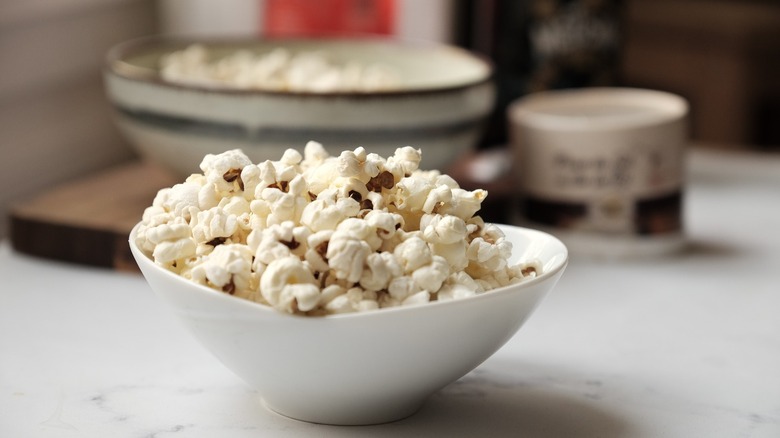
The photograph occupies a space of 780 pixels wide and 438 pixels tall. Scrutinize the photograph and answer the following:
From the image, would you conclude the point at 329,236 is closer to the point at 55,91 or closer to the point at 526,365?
the point at 526,365

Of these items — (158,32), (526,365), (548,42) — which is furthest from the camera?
(158,32)

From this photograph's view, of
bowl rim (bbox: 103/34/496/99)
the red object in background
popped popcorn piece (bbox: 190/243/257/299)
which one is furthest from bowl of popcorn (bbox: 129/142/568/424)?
the red object in background

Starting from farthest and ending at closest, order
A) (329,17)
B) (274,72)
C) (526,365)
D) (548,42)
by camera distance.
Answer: (329,17)
(548,42)
(274,72)
(526,365)

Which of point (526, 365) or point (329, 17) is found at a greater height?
point (329, 17)

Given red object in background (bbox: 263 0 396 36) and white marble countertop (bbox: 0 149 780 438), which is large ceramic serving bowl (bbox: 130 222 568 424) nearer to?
white marble countertop (bbox: 0 149 780 438)

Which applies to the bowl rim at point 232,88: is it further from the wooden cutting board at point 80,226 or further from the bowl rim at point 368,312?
the bowl rim at point 368,312

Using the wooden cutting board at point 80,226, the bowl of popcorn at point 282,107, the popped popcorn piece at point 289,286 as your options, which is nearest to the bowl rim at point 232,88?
the bowl of popcorn at point 282,107

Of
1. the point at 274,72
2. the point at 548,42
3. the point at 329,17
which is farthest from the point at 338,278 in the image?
the point at 329,17
